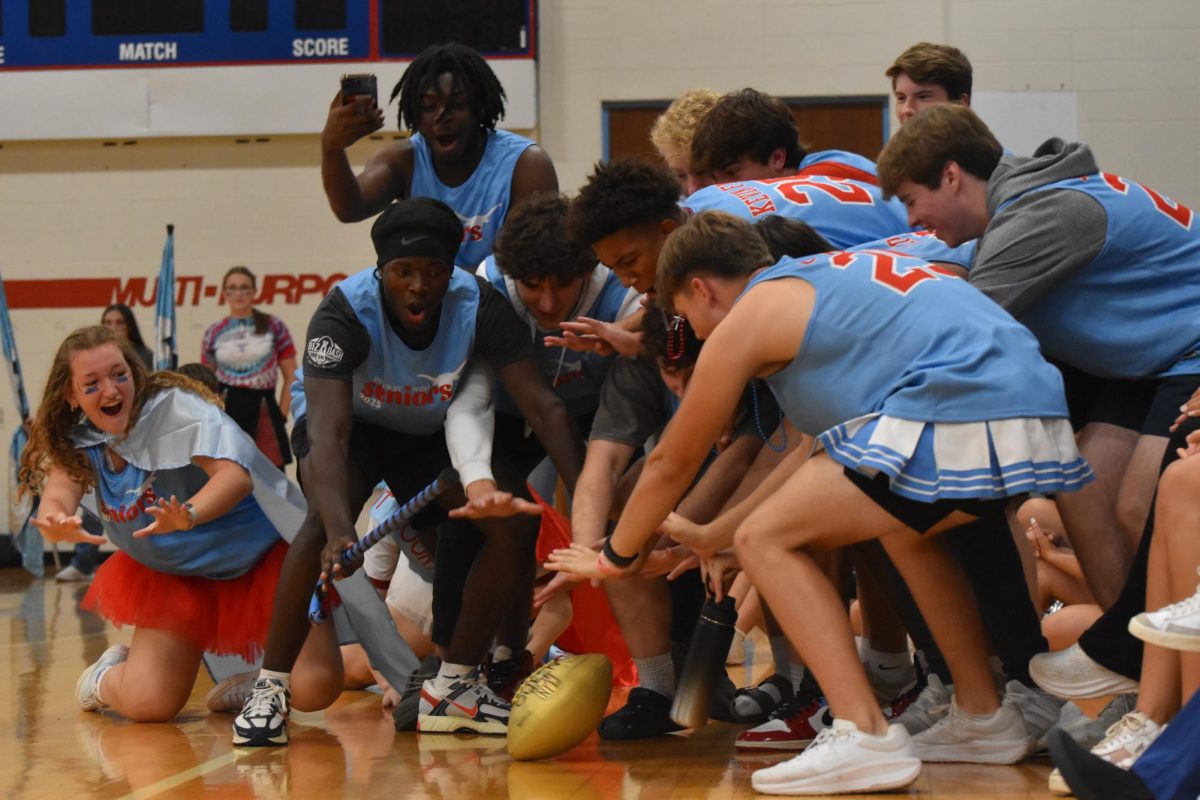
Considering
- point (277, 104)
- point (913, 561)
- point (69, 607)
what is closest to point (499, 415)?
point (913, 561)

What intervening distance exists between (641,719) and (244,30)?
6174 mm

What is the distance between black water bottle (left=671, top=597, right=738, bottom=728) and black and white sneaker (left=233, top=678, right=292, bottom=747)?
104 centimetres

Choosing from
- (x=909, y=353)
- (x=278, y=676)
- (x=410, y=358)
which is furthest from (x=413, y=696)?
(x=909, y=353)

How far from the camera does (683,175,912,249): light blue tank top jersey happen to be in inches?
139

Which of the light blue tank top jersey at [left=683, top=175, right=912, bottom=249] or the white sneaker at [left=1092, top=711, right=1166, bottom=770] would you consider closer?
the white sneaker at [left=1092, top=711, right=1166, bottom=770]

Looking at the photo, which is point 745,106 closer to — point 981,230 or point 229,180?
point 981,230

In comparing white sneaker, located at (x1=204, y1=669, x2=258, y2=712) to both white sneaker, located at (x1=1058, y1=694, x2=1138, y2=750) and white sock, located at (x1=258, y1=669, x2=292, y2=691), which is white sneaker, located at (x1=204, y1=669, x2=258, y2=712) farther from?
A: white sneaker, located at (x1=1058, y1=694, x2=1138, y2=750)

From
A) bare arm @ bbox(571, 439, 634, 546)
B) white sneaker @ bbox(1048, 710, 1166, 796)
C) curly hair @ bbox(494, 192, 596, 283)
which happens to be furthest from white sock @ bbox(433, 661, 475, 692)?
white sneaker @ bbox(1048, 710, 1166, 796)

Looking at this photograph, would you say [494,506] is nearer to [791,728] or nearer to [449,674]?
[449,674]

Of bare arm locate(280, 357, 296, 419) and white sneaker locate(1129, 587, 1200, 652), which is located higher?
bare arm locate(280, 357, 296, 419)

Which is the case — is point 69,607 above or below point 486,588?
below

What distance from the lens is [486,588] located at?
3717 mm

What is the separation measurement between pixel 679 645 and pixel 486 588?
0.64m

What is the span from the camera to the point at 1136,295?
3.09 meters
